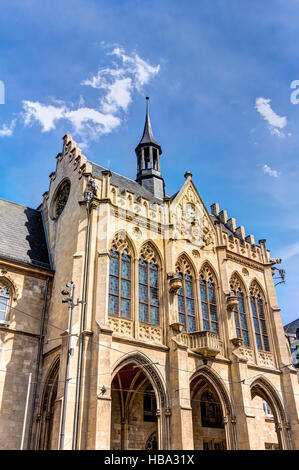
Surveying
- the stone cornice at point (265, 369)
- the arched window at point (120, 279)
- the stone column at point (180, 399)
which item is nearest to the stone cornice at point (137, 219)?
the arched window at point (120, 279)

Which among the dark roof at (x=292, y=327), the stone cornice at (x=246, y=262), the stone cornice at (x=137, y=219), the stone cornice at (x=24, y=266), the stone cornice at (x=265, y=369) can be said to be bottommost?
the stone cornice at (x=265, y=369)

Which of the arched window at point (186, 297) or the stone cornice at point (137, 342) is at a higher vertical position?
the arched window at point (186, 297)

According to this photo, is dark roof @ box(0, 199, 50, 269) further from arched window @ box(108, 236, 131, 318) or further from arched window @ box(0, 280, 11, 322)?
arched window @ box(108, 236, 131, 318)

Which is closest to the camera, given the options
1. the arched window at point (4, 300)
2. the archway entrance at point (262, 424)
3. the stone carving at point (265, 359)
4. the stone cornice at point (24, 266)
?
the arched window at point (4, 300)

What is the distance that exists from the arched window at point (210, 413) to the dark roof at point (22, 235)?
A: 41.6ft

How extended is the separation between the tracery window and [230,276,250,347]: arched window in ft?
39.3

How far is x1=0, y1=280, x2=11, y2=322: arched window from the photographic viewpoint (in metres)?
22.1

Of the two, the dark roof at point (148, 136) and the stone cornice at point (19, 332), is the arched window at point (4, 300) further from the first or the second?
the dark roof at point (148, 136)

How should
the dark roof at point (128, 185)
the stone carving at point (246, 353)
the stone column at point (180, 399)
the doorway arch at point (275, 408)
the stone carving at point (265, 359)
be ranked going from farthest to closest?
the dark roof at point (128, 185) → the stone carving at point (265, 359) → the stone carving at point (246, 353) → the doorway arch at point (275, 408) → the stone column at point (180, 399)

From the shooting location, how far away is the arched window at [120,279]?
22.3 meters

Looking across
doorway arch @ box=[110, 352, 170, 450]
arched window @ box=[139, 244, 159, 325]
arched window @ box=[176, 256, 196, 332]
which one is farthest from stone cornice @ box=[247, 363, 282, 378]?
arched window @ box=[139, 244, 159, 325]

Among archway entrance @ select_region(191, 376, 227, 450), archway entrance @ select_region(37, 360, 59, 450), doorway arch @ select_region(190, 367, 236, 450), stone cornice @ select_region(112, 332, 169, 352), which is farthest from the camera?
archway entrance @ select_region(191, 376, 227, 450)

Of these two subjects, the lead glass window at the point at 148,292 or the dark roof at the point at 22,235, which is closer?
the lead glass window at the point at 148,292
